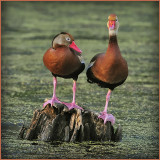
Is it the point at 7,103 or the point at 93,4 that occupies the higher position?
the point at 93,4

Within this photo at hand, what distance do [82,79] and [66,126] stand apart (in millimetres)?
3191

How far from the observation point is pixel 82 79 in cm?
865

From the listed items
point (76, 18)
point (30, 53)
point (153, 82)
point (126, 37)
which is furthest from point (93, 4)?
point (153, 82)

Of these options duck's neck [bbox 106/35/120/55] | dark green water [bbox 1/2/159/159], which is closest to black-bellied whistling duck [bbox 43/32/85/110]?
duck's neck [bbox 106/35/120/55]

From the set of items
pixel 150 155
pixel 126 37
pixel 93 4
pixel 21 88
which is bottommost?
pixel 150 155

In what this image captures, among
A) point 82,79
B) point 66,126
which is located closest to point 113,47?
point 66,126

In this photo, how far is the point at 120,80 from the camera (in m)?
5.33

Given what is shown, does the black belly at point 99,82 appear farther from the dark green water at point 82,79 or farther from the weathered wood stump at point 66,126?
the dark green water at point 82,79

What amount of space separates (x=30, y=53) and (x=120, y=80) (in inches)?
221

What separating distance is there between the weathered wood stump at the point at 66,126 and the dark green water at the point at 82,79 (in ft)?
0.37

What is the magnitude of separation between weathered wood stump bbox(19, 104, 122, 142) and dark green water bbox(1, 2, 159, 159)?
11 centimetres

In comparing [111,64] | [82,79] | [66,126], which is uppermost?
[111,64]

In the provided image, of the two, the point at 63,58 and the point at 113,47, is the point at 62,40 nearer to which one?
the point at 63,58

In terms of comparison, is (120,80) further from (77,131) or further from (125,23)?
(125,23)
